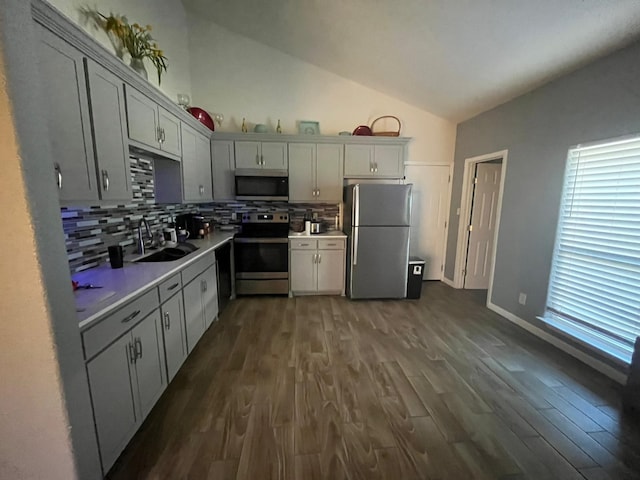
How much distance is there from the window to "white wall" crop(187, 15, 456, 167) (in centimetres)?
225

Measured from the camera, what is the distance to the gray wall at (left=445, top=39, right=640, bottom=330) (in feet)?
6.39

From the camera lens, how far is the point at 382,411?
170 centimetres

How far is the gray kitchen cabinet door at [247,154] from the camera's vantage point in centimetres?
349

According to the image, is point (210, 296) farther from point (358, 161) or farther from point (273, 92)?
point (273, 92)

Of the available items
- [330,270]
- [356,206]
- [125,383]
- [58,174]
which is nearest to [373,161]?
[356,206]

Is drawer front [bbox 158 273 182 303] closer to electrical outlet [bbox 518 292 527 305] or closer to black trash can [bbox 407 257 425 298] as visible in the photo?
black trash can [bbox 407 257 425 298]

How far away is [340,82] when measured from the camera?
12.5ft

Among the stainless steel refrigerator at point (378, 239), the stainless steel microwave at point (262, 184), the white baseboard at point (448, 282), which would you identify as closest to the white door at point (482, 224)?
the white baseboard at point (448, 282)

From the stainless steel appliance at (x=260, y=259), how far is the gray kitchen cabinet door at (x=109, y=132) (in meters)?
1.82

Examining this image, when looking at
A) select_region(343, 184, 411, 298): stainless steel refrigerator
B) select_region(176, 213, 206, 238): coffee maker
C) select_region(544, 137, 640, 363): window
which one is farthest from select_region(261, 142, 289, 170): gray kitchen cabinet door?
select_region(544, 137, 640, 363): window

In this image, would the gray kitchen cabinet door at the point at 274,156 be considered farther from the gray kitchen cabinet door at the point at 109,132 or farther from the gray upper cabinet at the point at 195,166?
the gray kitchen cabinet door at the point at 109,132

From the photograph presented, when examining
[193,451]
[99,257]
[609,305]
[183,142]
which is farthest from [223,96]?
[609,305]

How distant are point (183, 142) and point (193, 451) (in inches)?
104

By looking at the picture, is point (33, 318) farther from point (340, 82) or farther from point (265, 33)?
point (340, 82)
